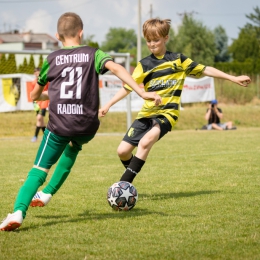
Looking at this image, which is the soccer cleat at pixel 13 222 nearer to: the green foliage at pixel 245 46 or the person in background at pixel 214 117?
the person in background at pixel 214 117

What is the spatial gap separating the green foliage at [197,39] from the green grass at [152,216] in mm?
63875

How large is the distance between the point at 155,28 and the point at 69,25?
1.64m

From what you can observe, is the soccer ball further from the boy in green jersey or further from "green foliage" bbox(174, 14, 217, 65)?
"green foliage" bbox(174, 14, 217, 65)

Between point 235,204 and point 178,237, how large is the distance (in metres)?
1.63

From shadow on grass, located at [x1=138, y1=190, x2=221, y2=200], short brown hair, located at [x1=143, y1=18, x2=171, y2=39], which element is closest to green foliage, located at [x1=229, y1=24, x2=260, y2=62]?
shadow on grass, located at [x1=138, y1=190, x2=221, y2=200]

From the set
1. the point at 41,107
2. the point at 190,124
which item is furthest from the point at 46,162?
the point at 190,124

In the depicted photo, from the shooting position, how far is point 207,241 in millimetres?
4402

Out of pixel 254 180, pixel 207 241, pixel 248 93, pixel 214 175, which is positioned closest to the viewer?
pixel 207 241

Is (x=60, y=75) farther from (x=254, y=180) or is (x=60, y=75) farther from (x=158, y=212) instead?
(x=254, y=180)

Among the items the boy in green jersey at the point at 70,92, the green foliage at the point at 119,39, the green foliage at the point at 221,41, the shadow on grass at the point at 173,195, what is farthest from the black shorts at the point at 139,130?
the green foliage at the point at 119,39

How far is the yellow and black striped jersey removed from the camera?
6.53 metres

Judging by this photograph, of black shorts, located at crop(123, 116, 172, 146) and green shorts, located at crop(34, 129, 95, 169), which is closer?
green shorts, located at crop(34, 129, 95, 169)

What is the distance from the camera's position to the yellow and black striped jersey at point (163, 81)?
257 inches

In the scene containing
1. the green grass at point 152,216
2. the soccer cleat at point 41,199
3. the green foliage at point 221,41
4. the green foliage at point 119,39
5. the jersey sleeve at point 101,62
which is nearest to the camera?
the green grass at point 152,216
